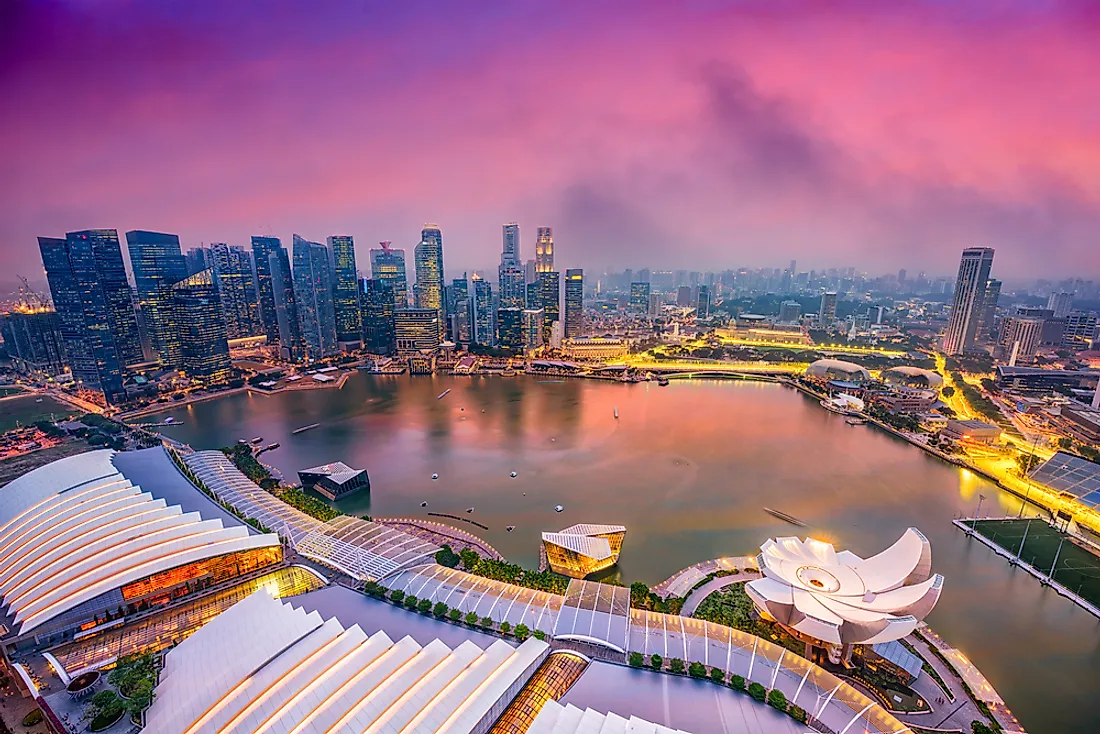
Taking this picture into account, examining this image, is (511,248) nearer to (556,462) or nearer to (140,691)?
(556,462)

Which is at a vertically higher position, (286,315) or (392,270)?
(392,270)

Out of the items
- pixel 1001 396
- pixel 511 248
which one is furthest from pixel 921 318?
pixel 511 248

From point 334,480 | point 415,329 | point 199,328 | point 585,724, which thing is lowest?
point 334,480

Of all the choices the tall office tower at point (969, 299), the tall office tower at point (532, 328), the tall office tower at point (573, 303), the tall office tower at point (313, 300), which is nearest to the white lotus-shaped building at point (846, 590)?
the tall office tower at point (532, 328)

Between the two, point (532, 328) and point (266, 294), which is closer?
point (532, 328)

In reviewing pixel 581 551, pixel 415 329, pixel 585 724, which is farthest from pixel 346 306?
pixel 585 724

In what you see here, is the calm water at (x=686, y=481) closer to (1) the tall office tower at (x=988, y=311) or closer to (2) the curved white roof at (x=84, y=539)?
(2) the curved white roof at (x=84, y=539)

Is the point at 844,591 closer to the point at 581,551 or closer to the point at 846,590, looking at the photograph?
the point at 846,590
